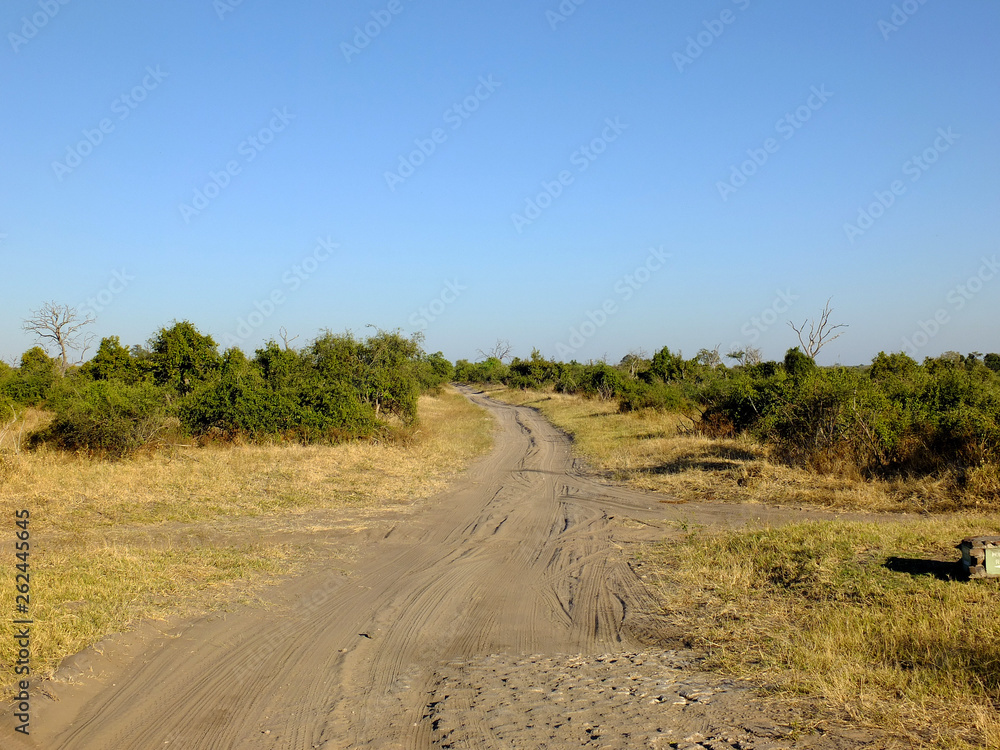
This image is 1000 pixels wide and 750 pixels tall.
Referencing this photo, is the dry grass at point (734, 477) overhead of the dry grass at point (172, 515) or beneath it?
overhead

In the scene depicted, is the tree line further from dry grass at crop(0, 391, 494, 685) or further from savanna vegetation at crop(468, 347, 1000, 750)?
dry grass at crop(0, 391, 494, 685)

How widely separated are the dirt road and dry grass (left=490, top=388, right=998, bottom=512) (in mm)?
5025

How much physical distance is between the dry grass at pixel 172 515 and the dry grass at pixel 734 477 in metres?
4.47

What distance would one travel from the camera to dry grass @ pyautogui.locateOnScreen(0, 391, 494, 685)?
6469mm

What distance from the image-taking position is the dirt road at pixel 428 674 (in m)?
4.18

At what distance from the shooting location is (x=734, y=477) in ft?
44.6

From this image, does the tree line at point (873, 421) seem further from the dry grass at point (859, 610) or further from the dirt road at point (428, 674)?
the dirt road at point (428, 674)

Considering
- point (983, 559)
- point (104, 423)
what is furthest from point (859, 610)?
point (104, 423)

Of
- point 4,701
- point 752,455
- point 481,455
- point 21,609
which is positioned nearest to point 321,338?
point 481,455

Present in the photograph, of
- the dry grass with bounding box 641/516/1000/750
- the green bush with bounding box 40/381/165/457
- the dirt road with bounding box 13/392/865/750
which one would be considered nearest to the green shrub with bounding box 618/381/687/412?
the dry grass with bounding box 641/516/1000/750

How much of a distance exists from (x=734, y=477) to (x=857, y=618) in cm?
816

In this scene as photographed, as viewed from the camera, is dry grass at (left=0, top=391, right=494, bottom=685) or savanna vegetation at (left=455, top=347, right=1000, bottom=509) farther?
savanna vegetation at (left=455, top=347, right=1000, bottom=509)

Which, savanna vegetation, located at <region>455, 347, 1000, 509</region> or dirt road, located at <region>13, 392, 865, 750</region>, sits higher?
savanna vegetation, located at <region>455, 347, 1000, 509</region>

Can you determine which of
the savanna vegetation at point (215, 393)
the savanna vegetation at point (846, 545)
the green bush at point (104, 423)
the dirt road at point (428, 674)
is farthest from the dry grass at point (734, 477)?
the green bush at point (104, 423)
